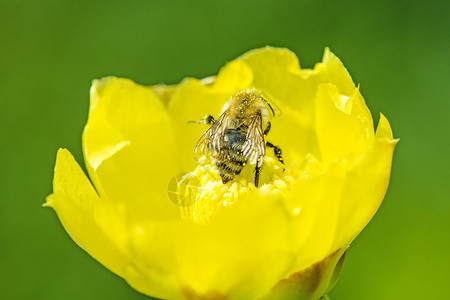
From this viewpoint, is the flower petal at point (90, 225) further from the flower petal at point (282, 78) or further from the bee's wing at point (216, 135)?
the flower petal at point (282, 78)

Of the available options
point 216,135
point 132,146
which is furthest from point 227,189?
point 132,146

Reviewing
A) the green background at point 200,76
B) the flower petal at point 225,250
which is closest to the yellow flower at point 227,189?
the flower petal at point 225,250

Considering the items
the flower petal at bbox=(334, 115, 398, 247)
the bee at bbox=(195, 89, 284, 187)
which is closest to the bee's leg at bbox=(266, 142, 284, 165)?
the bee at bbox=(195, 89, 284, 187)

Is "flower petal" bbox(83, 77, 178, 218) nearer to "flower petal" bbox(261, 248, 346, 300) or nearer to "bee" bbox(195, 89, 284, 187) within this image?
"bee" bbox(195, 89, 284, 187)

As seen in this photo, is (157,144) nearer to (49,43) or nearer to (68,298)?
(68,298)

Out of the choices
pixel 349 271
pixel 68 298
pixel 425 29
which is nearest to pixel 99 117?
pixel 68 298

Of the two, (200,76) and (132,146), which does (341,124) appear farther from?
(200,76)
